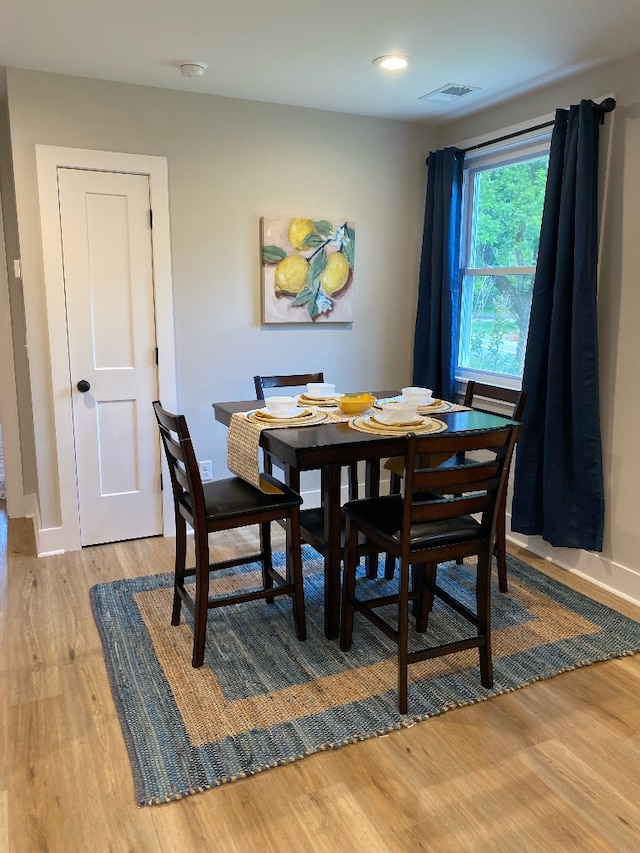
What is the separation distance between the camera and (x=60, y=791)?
1851 millimetres

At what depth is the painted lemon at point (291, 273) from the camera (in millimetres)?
3795

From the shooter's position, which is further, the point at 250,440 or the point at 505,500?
the point at 505,500

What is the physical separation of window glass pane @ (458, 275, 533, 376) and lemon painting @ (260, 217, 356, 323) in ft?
2.50

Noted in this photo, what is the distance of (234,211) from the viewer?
12.0 ft

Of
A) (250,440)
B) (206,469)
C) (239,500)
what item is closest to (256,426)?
(250,440)

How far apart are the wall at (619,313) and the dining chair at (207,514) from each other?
1.57m

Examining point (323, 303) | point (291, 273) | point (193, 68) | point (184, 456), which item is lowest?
point (184, 456)

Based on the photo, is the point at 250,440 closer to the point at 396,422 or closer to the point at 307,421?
the point at 307,421

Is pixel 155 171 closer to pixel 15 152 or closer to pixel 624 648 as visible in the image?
pixel 15 152

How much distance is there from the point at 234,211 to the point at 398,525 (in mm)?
2183

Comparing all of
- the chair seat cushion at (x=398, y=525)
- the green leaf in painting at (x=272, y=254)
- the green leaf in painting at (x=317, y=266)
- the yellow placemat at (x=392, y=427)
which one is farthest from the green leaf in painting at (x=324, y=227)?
the chair seat cushion at (x=398, y=525)

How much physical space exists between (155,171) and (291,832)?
3.06 m

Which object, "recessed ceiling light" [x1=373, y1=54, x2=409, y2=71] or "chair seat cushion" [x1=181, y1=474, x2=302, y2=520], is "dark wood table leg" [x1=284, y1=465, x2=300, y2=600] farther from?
"recessed ceiling light" [x1=373, y1=54, x2=409, y2=71]

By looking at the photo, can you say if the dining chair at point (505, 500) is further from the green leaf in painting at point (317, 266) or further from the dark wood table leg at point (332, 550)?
the green leaf in painting at point (317, 266)
